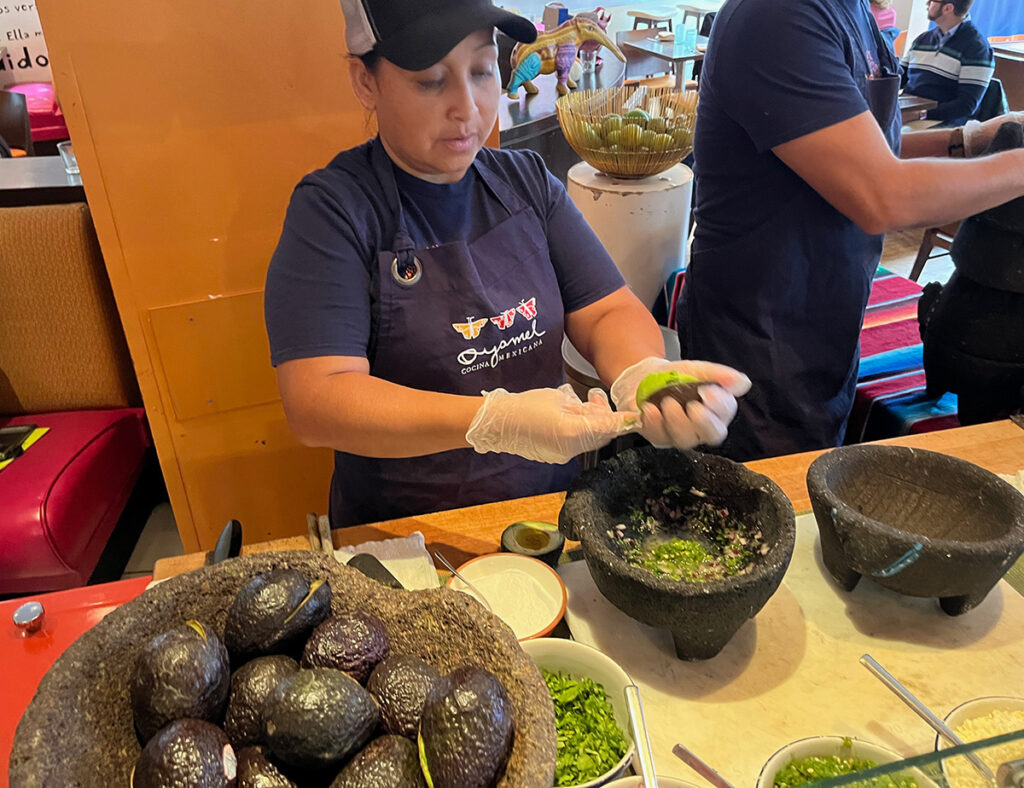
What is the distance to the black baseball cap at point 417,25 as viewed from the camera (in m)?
1.12

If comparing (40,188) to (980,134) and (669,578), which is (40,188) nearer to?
(669,578)

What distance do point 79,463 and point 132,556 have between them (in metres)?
0.65

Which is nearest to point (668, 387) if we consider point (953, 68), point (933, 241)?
point (933, 241)

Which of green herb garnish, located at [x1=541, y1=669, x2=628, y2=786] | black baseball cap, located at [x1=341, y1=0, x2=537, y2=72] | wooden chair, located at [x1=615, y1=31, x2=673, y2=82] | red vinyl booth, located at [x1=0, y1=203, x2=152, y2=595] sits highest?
black baseball cap, located at [x1=341, y1=0, x2=537, y2=72]

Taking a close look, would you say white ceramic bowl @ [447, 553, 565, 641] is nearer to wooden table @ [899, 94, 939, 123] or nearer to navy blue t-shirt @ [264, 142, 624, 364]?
navy blue t-shirt @ [264, 142, 624, 364]

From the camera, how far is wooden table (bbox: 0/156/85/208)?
7.72ft

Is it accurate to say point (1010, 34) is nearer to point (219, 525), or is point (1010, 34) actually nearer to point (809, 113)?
point (809, 113)

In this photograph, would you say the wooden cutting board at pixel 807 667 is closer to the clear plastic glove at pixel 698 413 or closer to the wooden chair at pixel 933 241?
the clear plastic glove at pixel 698 413

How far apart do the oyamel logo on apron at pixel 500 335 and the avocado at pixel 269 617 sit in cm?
62

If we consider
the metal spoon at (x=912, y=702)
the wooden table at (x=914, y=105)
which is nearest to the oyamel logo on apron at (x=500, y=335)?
the metal spoon at (x=912, y=702)

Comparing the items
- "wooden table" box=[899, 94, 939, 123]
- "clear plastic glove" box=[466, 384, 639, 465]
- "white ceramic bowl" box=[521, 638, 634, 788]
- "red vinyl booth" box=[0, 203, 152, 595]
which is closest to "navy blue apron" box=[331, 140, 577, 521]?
"clear plastic glove" box=[466, 384, 639, 465]

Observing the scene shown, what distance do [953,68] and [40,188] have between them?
500cm

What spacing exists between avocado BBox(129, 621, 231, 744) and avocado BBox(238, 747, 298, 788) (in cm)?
7

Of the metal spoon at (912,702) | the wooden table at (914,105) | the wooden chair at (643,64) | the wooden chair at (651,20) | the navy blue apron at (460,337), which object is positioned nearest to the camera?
the metal spoon at (912,702)
